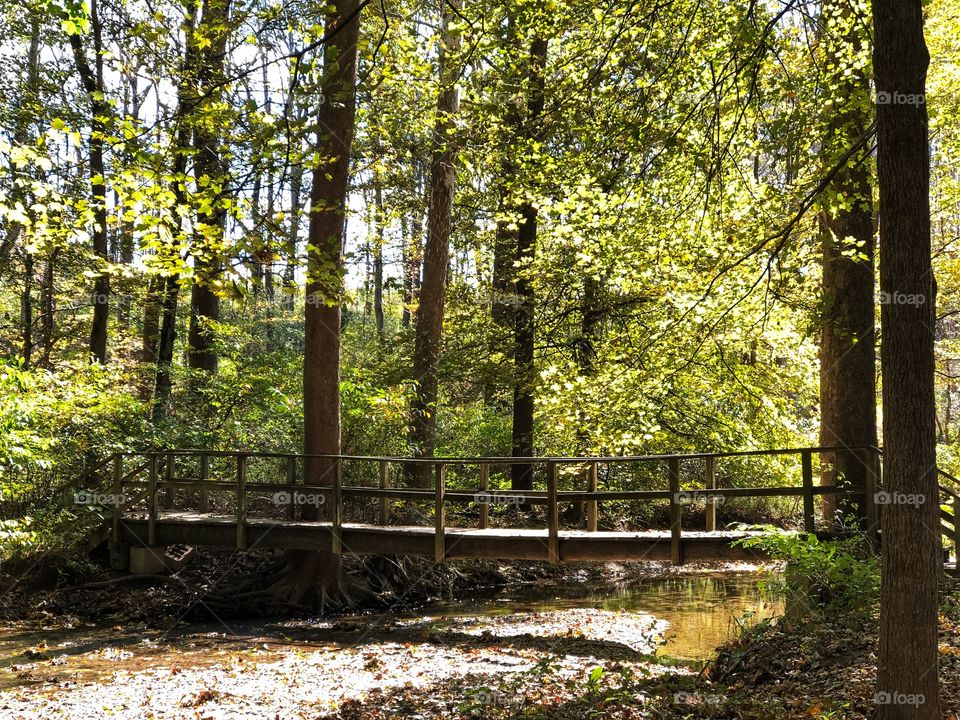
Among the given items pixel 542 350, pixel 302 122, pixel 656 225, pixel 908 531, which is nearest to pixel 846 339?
pixel 656 225

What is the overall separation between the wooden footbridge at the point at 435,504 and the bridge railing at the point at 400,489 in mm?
23

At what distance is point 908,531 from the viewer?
4.86 m

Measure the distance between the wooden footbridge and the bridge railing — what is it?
0.02 m

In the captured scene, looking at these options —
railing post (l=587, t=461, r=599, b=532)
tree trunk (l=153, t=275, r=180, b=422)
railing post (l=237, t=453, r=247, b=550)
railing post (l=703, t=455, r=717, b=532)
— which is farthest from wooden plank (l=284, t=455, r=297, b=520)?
railing post (l=703, t=455, r=717, b=532)

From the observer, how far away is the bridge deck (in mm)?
10523

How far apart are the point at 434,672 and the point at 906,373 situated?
578 cm

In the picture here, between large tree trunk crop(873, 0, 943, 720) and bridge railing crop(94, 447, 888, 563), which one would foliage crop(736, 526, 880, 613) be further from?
large tree trunk crop(873, 0, 943, 720)

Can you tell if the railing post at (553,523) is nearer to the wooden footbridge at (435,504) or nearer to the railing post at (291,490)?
the wooden footbridge at (435,504)

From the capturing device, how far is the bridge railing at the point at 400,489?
10.0 m

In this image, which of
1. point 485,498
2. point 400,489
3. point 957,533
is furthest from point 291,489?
point 957,533

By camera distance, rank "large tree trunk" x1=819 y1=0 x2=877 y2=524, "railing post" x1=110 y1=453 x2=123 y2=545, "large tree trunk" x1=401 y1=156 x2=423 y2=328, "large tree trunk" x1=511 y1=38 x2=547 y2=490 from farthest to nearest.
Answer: "large tree trunk" x1=401 y1=156 x2=423 y2=328 → "large tree trunk" x1=511 y1=38 x2=547 y2=490 → "railing post" x1=110 y1=453 x2=123 y2=545 → "large tree trunk" x1=819 y1=0 x2=877 y2=524

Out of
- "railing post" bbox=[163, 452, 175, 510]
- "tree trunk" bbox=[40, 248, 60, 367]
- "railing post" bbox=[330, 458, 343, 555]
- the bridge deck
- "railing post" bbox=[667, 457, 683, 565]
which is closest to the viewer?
"railing post" bbox=[667, 457, 683, 565]

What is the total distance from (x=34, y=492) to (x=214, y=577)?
3.13m

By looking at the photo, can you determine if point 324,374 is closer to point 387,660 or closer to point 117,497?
point 117,497
